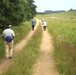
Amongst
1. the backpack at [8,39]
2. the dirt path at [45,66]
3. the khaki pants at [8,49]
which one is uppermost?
the backpack at [8,39]

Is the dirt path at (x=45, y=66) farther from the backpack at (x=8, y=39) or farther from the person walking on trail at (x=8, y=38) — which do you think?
the backpack at (x=8, y=39)

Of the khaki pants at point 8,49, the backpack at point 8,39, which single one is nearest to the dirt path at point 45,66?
the khaki pants at point 8,49

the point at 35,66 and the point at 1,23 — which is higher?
the point at 1,23

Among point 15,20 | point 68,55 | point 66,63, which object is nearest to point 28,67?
point 66,63

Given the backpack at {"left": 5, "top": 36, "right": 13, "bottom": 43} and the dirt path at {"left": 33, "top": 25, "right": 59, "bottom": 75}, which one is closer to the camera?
the dirt path at {"left": 33, "top": 25, "right": 59, "bottom": 75}

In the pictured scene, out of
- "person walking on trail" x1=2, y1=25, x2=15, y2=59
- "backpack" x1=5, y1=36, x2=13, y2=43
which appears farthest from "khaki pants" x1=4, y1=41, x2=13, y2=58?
"backpack" x1=5, y1=36, x2=13, y2=43

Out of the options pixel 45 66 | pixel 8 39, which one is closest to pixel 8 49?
pixel 8 39

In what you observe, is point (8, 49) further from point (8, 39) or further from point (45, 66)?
point (45, 66)

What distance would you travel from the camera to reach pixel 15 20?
72.3ft

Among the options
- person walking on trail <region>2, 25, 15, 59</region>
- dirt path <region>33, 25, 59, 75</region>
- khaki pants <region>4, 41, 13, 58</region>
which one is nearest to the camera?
dirt path <region>33, 25, 59, 75</region>

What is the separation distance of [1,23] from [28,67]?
893 centimetres

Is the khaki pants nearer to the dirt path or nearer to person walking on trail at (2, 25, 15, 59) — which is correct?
person walking on trail at (2, 25, 15, 59)

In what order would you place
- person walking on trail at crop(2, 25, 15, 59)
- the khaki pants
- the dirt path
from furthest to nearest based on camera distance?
the khaki pants, person walking on trail at crop(2, 25, 15, 59), the dirt path

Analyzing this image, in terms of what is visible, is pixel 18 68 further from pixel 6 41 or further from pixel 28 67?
pixel 6 41
